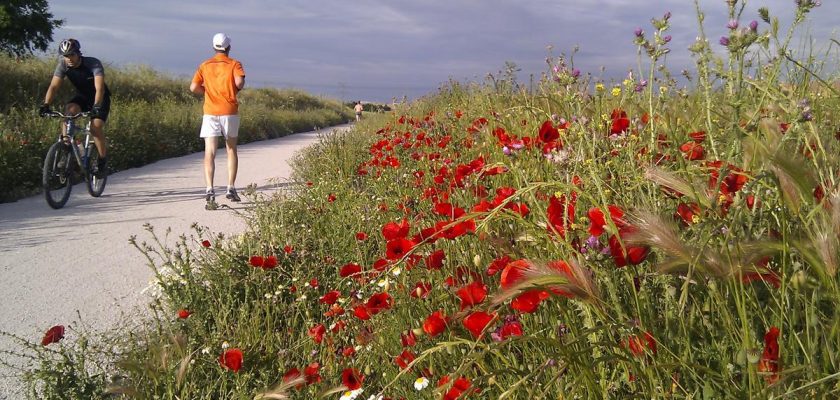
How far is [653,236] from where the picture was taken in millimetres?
1082

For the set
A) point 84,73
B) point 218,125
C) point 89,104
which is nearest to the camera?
point 218,125

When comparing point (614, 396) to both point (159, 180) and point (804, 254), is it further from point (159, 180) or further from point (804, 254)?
point (159, 180)

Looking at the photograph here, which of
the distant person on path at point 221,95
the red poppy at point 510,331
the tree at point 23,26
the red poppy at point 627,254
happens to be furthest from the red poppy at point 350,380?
the tree at point 23,26

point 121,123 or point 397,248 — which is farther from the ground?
point 121,123

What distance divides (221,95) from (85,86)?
174 centimetres

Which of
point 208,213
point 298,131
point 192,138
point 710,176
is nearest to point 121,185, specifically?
point 208,213

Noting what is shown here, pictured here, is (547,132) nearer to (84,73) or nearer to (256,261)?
(256,261)

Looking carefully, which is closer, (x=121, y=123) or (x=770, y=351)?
(x=770, y=351)

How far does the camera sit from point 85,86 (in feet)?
23.5

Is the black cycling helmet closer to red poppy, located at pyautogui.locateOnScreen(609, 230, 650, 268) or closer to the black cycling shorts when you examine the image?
the black cycling shorts

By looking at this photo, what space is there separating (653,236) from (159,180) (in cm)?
848

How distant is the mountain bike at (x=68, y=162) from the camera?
20.9 feet

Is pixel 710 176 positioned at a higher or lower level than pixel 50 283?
higher

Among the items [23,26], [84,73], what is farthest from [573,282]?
[23,26]
